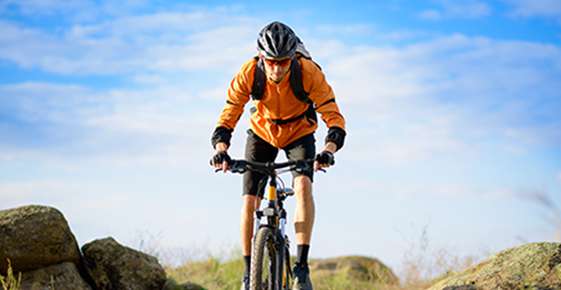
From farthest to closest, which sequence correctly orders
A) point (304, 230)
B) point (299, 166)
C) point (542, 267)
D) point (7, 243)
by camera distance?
1. point (7, 243)
2. point (542, 267)
3. point (304, 230)
4. point (299, 166)

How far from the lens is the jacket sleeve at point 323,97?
7.14 metres

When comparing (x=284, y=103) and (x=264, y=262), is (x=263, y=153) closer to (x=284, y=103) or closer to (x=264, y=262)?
(x=284, y=103)

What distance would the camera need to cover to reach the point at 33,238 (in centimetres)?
951

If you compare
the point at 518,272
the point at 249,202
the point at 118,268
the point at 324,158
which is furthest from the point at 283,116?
the point at 118,268

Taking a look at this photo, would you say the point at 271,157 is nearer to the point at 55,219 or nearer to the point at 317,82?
the point at 317,82

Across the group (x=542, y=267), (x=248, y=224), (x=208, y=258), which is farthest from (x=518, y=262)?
(x=208, y=258)

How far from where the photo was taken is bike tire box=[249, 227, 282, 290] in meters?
5.95

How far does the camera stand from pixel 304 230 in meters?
6.88

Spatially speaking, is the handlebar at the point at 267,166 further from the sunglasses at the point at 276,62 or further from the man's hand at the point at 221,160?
the sunglasses at the point at 276,62

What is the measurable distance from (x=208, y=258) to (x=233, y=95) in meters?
9.44

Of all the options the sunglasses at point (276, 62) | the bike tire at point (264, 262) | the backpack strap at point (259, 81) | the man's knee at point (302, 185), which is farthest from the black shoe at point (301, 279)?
the sunglasses at point (276, 62)

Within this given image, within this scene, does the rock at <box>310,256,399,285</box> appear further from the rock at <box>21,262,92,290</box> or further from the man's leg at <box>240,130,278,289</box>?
the man's leg at <box>240,130,278,289</box>

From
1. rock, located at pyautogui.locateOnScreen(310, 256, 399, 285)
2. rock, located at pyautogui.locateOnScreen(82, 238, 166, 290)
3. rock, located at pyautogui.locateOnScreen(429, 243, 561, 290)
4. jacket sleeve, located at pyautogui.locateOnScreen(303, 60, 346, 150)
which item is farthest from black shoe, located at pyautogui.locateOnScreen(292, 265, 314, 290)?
rock, located at pyautogui.locateOnScreen(310, 256, 399, 285)

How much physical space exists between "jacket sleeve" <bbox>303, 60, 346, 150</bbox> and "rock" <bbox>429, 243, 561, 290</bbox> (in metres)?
2.00
